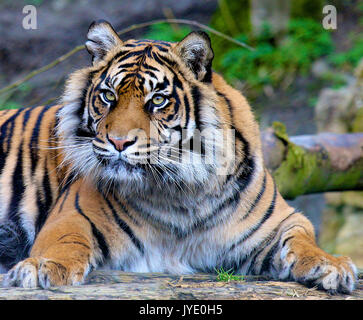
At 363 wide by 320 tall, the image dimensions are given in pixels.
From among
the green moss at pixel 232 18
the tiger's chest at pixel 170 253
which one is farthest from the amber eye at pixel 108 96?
the green moss at pixel 232 18

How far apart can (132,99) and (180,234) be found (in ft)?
2.25

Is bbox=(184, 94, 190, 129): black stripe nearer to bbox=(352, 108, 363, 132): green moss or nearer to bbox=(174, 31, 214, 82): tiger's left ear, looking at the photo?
bbox=(174, 31, 214, 82): tiger's left ear

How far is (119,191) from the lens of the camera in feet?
8.71

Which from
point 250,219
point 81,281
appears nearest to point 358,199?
point 250,219

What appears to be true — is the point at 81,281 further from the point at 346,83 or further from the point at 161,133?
the point at 346,83

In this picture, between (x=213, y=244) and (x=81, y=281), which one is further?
(x=213, y=244)

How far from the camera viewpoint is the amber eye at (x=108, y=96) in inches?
99.8

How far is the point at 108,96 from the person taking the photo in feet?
8.38

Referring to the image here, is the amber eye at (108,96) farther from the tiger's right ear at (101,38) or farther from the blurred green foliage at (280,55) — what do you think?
the blurred green foliage at (280,55)

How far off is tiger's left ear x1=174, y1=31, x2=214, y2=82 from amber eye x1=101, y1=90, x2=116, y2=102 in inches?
15.3

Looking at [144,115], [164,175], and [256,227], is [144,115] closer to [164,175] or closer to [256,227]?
[164,175]

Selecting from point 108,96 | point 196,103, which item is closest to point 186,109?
point 196,103

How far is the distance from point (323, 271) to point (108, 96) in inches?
48.3
